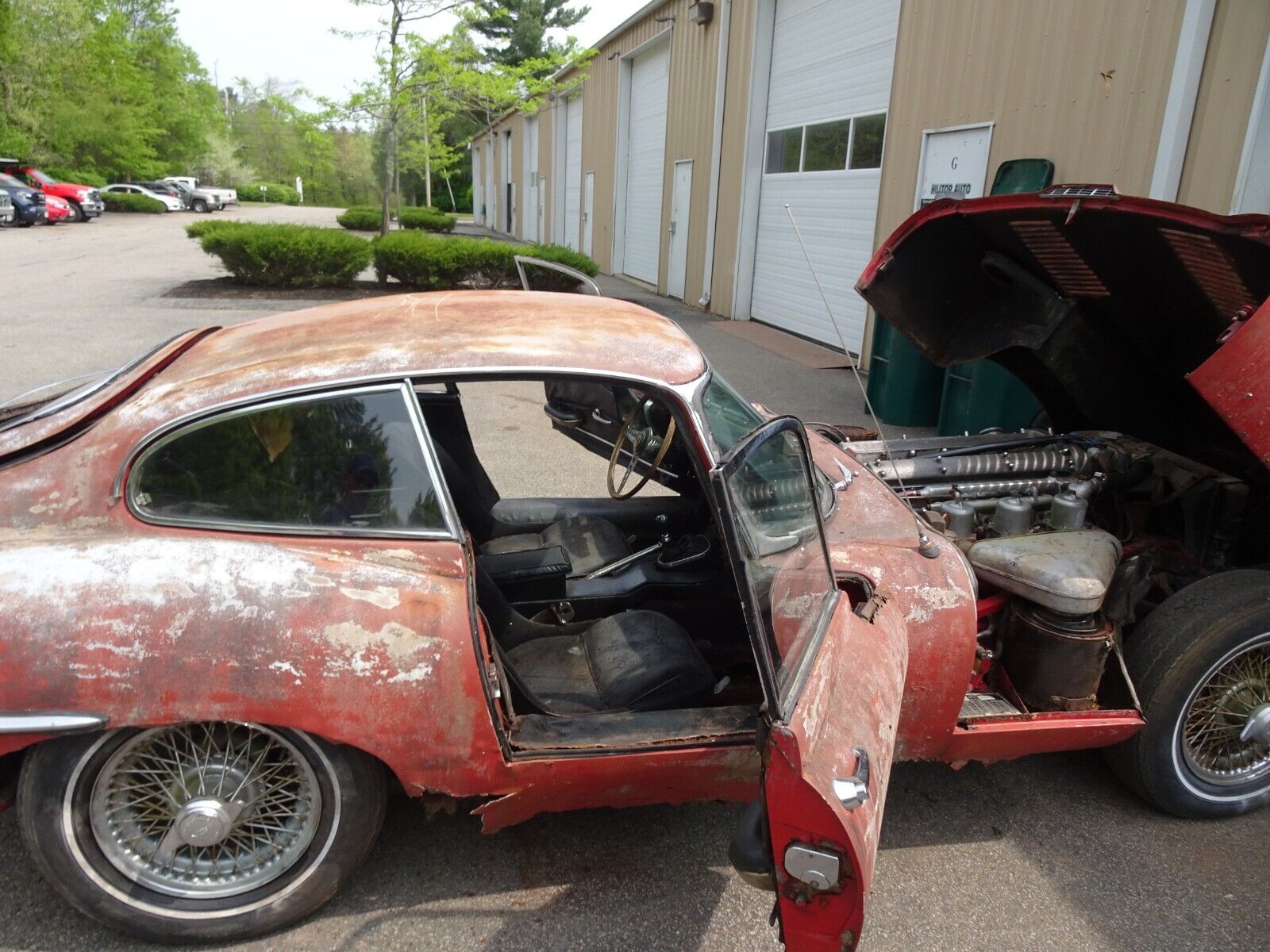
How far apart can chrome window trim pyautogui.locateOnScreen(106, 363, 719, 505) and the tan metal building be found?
19.1 inches

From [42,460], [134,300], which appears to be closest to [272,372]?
[42,460]

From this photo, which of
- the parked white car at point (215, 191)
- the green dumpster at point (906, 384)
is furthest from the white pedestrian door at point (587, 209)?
the parked white car at point (215, 191)

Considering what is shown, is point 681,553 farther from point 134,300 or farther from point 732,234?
point 134,300

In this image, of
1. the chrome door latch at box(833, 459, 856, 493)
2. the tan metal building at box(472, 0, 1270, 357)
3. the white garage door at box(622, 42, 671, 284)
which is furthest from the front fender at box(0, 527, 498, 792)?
the white garage door at box(622, 42, 671, 284)

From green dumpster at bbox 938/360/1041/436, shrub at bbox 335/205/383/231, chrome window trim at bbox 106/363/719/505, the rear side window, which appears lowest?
green dumpster at bbox 938/360/1041/436

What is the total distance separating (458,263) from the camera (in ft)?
49.1

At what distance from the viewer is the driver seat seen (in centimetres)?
340

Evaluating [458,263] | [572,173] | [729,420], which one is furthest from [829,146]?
[572,173]

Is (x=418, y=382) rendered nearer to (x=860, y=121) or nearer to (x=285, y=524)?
(x=285, y=524)

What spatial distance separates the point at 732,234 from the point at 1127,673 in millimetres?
11530

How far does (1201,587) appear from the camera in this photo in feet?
9.98

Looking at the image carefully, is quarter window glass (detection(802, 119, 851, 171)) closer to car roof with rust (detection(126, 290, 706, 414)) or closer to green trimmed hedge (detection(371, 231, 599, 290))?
green trimmed hedge (detection(371, 231, 599, 290))

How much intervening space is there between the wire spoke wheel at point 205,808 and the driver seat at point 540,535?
3.90 feet

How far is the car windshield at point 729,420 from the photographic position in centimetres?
262
